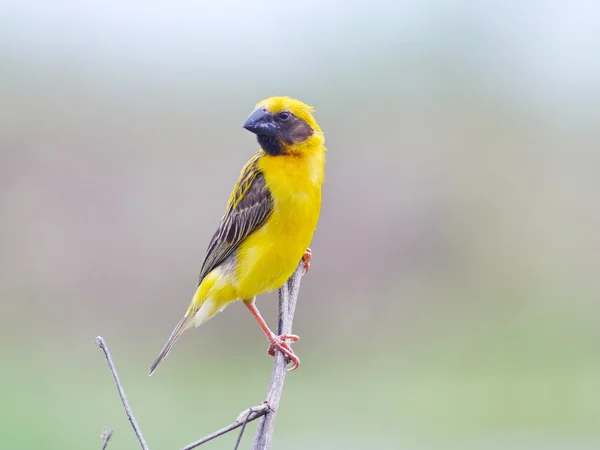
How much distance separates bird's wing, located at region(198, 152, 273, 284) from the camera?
3934 millimetres

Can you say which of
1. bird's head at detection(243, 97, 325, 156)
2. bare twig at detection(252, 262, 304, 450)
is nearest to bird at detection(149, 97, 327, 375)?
bird's head at detection(243, 97, 325, 156)

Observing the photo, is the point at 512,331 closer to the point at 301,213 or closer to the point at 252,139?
the point at 252,139

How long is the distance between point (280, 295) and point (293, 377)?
7.87 m

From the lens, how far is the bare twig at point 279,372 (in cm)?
236

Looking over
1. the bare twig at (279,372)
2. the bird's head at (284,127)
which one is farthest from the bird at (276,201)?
the bare twig at (279,372)

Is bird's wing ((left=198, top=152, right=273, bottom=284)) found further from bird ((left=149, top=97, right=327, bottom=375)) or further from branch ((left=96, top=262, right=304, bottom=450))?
branch ((left=96, top=262, right=304, bottom=450))

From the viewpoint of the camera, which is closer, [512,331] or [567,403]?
[567,403]

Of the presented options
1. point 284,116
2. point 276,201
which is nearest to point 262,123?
point 284,116

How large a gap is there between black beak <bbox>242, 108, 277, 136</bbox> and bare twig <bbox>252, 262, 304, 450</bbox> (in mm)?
669

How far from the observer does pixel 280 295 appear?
11.5 ft

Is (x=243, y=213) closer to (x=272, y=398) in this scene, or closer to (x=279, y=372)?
(x=279, y=372)

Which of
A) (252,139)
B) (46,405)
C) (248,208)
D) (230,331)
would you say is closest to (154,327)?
(230,331)

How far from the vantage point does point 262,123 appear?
12.4 feet

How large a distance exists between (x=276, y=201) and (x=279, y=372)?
1.23m
